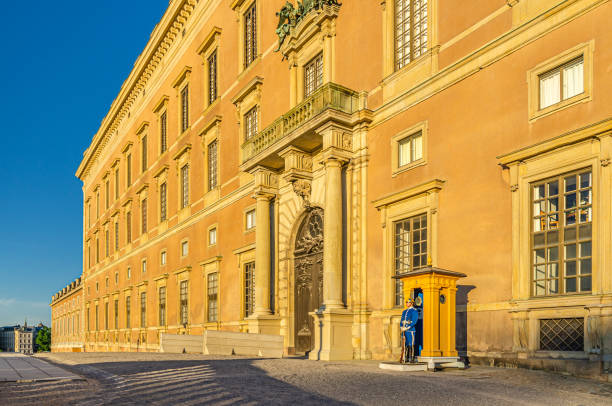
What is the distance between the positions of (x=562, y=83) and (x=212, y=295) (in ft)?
65.0

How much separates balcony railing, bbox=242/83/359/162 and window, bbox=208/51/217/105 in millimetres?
9037

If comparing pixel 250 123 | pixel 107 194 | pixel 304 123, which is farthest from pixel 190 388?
pixel 107 194

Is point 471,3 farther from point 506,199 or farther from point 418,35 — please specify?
point 506,199

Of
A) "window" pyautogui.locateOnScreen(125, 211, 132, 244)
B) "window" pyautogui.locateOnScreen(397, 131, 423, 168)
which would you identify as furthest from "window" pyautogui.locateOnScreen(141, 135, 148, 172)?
"window" pyautogui.locateOnScreen(397, 131, 423, 168)

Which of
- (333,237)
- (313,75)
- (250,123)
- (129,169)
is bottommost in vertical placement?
(333,237)

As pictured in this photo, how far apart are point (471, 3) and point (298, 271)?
36.0ft

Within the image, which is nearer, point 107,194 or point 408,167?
point 408,167

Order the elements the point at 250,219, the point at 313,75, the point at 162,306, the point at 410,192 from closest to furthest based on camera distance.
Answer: the point at 410,192, the point at 313,75, the point at 250,219, the point at 162,306

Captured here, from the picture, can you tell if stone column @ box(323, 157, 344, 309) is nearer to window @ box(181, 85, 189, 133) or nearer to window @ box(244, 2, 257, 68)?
window @ box(244, 2, 257, 68)

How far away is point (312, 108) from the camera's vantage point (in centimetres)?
1847

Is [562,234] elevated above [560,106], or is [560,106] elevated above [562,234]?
[560,106]

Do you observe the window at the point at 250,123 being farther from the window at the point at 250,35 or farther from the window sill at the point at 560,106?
the window sill at the point at 560,106

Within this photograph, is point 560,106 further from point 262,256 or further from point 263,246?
point 262,256

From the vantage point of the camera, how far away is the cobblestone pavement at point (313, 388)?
7930 millimetres
